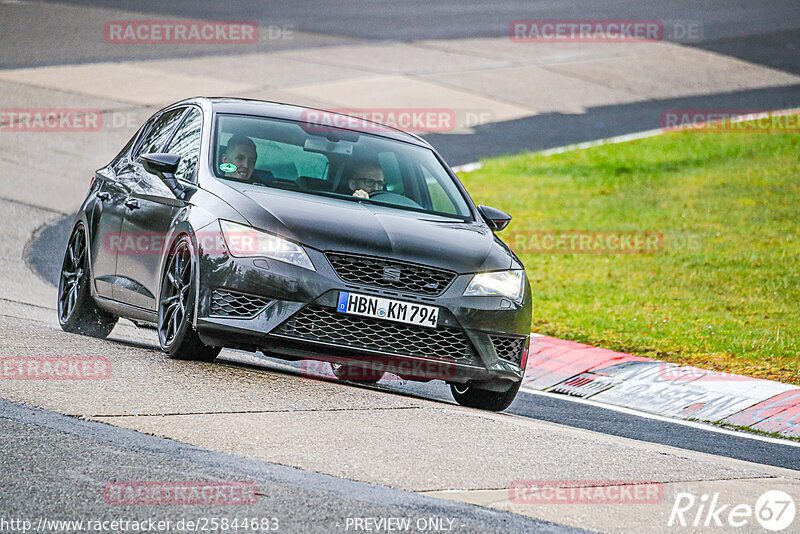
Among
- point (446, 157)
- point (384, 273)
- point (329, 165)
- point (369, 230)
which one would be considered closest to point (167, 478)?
point (384, 273)

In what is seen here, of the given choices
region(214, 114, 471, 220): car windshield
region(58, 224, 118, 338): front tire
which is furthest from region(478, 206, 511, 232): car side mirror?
region(58, 224, 118, 338): front tire

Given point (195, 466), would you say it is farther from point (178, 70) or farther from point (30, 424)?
point (178, 70)

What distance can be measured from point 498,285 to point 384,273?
81cm

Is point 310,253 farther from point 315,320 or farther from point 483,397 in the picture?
point 483,397

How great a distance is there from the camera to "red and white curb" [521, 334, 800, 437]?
923 cm

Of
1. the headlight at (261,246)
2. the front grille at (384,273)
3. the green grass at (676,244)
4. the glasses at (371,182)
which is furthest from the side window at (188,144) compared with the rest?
the green grass at (676,244)

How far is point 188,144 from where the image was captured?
28.8 feet

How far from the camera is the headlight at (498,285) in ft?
25.3

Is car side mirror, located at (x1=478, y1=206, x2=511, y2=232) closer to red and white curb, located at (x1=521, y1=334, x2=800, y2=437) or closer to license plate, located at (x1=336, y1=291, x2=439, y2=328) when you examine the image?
license plate, located at (x1=336, y1=291, x2=439, y2=328)

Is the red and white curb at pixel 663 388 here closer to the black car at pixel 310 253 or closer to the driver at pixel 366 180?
the black car at pixel 310 253

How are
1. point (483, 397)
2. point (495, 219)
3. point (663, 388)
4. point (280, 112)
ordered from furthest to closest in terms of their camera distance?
point (663, 388), point (280, 112), point (495, 219), point (483, 397)

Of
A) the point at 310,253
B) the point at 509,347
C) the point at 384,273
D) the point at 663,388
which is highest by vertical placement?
the point at 310,253

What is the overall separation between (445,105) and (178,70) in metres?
5.07

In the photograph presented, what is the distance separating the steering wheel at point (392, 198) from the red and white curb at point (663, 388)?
7.11 ft
